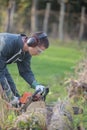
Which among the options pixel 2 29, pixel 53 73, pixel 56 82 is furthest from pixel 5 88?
pixel 2 29

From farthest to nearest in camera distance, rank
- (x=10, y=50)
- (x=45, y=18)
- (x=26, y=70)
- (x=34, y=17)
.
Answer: (x=34, y=17) → (x=45, y=18) → (x=26, y=70) → (x=10, y=50)

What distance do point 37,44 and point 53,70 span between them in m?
10.7

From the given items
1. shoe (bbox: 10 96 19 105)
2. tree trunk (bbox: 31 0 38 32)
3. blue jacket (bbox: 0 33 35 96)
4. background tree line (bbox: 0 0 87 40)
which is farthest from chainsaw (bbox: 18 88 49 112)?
tree trunk (bbox: 31 0 38 32)

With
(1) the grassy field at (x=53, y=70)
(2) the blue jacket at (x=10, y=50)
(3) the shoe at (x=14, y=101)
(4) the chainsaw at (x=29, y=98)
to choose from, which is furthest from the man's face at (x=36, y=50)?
(1) the grassy field at (x=53, y=70)

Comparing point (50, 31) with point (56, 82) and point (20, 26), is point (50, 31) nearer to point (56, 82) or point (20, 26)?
point (20, 26)

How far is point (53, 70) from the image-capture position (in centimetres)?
1933

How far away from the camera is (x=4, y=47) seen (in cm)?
882

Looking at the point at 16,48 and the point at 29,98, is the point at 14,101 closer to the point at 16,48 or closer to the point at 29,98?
the point at 29,98

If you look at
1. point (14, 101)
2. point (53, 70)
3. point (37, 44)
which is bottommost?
point (53, 70)

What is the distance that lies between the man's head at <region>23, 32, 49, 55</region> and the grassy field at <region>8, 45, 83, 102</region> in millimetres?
2012

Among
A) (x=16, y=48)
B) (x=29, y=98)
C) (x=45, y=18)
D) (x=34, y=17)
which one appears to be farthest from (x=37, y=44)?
(x=34, y=17)

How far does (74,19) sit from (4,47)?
102 feet

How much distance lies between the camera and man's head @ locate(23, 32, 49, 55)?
340 inches

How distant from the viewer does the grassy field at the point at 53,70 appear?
1280cm
